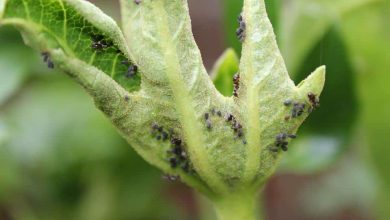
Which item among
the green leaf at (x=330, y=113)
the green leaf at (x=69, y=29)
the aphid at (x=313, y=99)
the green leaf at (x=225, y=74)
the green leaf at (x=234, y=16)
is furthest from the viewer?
the green leaf at (x=330, y=113)

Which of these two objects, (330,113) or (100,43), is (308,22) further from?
(100,43)

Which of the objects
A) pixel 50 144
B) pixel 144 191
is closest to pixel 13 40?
pixel 50 144

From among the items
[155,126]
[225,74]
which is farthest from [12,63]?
[155,126]

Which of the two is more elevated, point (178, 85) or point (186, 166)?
point (178, 85)

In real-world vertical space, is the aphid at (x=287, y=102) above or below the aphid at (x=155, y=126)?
above

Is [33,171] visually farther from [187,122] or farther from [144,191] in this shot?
[187,122]

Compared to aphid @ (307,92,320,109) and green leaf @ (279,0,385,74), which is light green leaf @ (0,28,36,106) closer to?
green leaf @ (279,0,385,74)

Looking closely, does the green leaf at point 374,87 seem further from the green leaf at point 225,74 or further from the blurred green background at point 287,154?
the green leaf at point 225,74

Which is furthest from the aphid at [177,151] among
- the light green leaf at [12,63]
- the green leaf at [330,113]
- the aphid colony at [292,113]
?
the light green leaf at [12,63]
